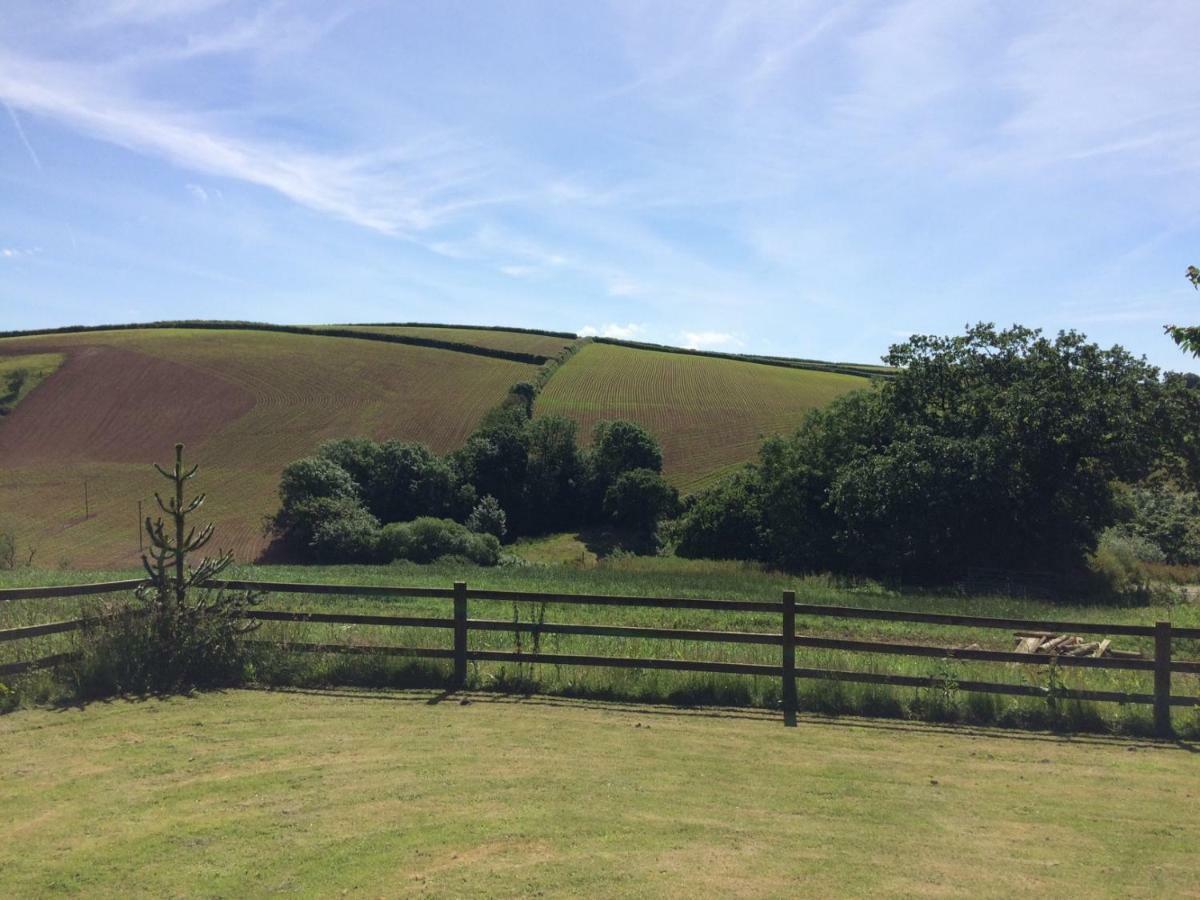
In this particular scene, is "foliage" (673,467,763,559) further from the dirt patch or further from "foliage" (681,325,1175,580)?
the dirt patch

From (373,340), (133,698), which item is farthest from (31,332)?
(133,698)

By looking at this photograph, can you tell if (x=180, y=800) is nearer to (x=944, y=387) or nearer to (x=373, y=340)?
(x=944, y=387)

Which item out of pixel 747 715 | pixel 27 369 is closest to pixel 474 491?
pixel 27 369

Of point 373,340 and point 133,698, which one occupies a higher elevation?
point 373,340

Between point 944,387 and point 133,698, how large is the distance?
93.1ft

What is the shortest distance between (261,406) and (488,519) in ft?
73.8

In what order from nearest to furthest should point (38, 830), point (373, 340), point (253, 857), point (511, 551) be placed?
point (253, 857) → point (38, 830) → point (511, 551) → point (373, 340)

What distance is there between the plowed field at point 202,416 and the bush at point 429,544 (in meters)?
7.08

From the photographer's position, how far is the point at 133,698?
30.7 ft

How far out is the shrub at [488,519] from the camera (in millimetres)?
53344

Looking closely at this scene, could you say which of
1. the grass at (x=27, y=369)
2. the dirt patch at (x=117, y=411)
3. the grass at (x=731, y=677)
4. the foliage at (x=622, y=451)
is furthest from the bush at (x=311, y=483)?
the grass at (x=731, y=677)

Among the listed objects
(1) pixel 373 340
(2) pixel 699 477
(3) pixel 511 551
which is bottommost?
(3) pixel 511 551

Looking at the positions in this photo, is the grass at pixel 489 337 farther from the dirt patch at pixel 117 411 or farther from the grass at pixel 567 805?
the grass at pixel 567 805

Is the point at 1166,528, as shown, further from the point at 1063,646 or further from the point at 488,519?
the point at 488,519
